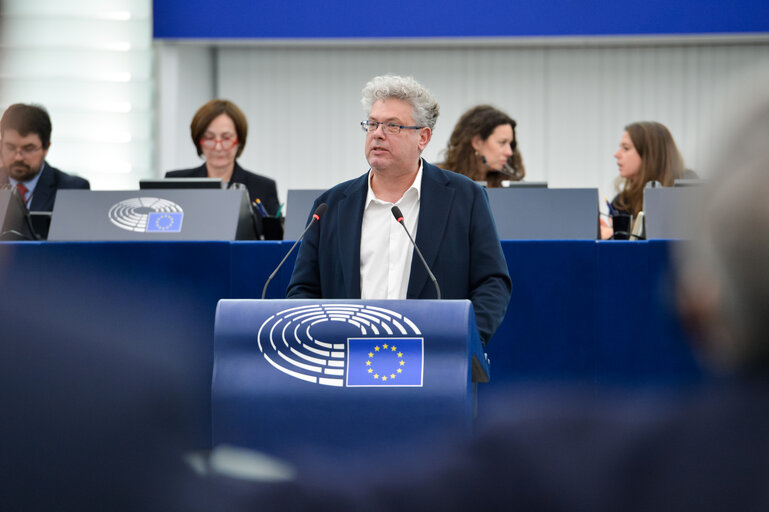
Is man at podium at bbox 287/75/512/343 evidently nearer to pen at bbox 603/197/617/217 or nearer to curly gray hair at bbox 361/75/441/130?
curly gray hair at bbox 361/75/441/130

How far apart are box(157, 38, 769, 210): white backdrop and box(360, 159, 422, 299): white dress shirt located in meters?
5.09

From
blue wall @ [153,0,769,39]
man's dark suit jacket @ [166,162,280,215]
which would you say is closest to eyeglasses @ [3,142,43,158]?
man's dark suit jacket @ [166,162,280,215]

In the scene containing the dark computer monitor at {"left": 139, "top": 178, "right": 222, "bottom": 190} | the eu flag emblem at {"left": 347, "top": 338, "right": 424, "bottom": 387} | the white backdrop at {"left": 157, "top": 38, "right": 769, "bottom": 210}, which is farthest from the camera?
the white backdrop at {"left": 157, "top": 38, "right": 769, "bottom": 210}

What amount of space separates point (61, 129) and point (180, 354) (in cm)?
455

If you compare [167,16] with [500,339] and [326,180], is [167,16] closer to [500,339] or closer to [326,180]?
[326,180]

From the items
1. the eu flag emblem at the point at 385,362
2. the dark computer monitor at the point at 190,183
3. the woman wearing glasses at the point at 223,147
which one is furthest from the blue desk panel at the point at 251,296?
the eu flag emblem at the point at 385,362

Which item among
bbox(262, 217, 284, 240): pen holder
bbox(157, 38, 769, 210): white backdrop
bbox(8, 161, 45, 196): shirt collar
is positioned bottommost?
bbox(262, 217, 284, 240): pen holder

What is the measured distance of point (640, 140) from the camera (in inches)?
187

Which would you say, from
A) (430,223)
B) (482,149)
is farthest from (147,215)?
(482,149)

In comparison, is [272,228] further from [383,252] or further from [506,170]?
[383,252]

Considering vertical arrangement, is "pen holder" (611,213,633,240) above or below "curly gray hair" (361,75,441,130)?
below

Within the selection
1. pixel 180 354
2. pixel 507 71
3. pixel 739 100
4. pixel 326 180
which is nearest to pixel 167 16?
pixel 326 180

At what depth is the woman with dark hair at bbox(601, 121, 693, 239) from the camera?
A: 15.3 feet

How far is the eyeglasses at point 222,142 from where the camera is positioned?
4688 mm
